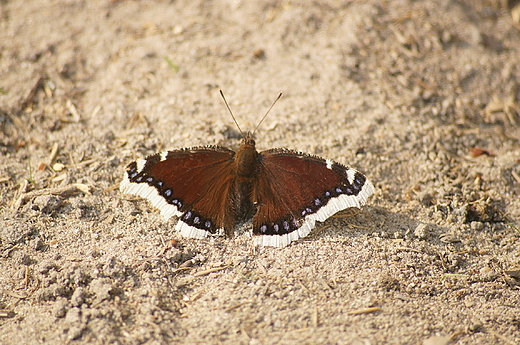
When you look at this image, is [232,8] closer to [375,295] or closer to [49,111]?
[49,111]

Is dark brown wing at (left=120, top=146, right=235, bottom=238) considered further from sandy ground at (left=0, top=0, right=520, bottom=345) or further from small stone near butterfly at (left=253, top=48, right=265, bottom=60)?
small stone near butterfly at (left=253, top=48, right=265, bottom=60)

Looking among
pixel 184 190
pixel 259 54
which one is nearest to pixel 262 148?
pixel 184 190

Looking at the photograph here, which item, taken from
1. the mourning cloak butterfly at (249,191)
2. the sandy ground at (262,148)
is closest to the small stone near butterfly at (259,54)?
the sandy ground at (262,148)

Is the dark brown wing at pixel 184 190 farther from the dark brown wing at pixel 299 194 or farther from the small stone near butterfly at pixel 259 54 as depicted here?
the small stone near butterfly at pixel 259 54

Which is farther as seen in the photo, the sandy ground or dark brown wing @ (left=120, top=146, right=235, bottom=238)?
dark brown wing @ (left=120, top=146, right=235, bottom=238)

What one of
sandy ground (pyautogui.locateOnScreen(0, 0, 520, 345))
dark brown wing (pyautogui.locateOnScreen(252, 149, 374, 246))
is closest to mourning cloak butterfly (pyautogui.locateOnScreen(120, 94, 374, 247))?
dark brown wing (pyautogui.locateOnScreen(252, 149, 374, 246))

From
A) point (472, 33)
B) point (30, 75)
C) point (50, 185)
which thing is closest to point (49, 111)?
point (30, 75)
